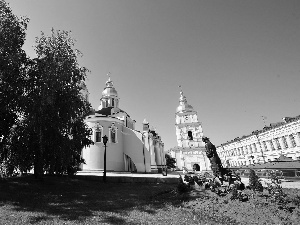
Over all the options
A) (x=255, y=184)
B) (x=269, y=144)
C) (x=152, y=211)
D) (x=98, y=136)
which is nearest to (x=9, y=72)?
(x=152, y=211)

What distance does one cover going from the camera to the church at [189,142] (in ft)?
153

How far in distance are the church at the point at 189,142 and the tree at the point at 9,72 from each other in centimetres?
3779

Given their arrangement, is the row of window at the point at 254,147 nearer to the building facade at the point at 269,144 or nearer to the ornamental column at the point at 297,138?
the building facade at the point at 269,144

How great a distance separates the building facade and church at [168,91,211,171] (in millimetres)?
10102

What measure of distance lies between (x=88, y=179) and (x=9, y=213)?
11.4 m

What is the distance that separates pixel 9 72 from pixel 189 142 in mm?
40685

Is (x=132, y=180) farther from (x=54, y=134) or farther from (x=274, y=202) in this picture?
(x=274, y=202)

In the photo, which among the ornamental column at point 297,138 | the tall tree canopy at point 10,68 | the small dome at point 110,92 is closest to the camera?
the tall tree canopy at point 10,68

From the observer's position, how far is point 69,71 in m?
13.6

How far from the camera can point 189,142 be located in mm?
47781

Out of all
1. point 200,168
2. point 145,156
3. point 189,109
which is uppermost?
point 189,109

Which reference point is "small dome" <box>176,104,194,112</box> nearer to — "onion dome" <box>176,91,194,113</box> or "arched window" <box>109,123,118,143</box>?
"onion dome" <box>176,91,194,113</box>

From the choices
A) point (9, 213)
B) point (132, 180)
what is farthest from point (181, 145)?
point (9, 213)

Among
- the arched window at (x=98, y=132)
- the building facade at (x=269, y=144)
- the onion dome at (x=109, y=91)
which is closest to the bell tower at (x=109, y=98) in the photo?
the onion dome at (x=109, y=91)
